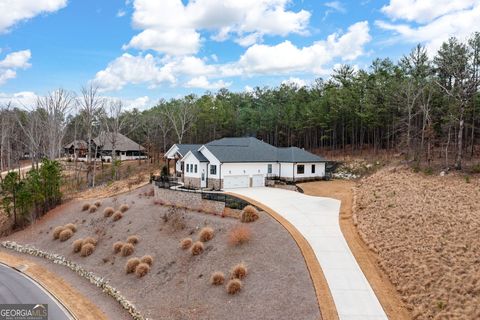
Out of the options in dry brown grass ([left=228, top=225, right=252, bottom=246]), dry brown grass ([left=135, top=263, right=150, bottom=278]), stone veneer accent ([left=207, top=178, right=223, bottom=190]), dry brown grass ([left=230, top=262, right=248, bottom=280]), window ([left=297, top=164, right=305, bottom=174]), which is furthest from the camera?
window ([left=297, top=164, right=305, bottom=174])

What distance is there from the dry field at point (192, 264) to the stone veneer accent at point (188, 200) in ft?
2.57

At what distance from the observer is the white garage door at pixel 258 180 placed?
34.9 meters

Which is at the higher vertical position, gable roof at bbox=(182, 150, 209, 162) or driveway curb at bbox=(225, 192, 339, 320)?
gable roof at bbox=(182, 150, 209, 162)

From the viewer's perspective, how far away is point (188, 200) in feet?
92.4

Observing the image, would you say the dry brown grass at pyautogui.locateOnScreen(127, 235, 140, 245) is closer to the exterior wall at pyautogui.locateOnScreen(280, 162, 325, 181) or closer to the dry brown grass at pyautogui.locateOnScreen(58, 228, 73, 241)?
the dry brown grass at pyautogui.locateOnScreen(58, 228, 73, 241)

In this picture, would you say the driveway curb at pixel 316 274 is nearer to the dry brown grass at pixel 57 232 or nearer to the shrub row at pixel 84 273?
the shrub row at pixel 84 273

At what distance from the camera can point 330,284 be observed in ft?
50.3

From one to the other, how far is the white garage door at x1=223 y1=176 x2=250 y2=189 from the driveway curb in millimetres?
10005

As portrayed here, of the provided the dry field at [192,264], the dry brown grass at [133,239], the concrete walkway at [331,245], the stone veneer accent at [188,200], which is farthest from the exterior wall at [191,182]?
the dry brown grass at [133,239]

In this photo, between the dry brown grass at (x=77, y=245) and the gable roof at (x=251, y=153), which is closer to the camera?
the dry brown grass at (x=77, y=245)

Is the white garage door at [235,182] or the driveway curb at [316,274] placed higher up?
the white garage door at [235,182]

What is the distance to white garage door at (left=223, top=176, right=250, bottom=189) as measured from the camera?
33094mm

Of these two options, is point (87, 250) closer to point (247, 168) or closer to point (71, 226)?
point (71, 226)

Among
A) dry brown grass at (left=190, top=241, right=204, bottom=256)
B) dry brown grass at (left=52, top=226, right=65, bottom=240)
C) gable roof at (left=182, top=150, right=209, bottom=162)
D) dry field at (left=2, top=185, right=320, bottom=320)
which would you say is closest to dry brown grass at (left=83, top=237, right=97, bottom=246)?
dry field at (left=2, top=185, right=320, bottom=320)
